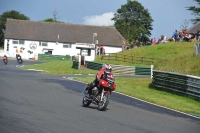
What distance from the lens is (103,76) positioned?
15.7 meters

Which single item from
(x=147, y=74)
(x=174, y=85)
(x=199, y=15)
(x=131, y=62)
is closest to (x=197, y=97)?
(x=174, y=85)

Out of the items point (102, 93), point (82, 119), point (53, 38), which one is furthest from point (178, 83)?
point (53, 38)

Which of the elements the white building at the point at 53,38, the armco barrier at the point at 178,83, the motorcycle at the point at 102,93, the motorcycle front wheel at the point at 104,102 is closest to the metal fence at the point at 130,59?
the armco barrier at the point at 178,83

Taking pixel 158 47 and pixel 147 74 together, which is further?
pixel 158 47

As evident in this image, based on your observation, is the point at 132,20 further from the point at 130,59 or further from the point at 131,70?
the point at 131,70

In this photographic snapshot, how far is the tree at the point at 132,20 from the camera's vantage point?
373 feet

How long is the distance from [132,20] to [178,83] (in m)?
90.7

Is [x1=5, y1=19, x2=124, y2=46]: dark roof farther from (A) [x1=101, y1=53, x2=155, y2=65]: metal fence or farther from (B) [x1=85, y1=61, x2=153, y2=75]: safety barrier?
(B) [x1=85, y1=61, x2=153, y2=75]: safety barrier

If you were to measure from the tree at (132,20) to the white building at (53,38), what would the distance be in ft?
41.2

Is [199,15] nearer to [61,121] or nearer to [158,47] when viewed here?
[61,121]

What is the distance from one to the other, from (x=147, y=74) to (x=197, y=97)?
903 inches

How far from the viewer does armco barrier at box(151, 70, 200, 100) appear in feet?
78.3

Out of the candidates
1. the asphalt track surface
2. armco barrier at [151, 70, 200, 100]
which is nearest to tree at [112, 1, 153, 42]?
armco barrier at [151, 70, 200, 100]

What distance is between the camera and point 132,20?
116 m
